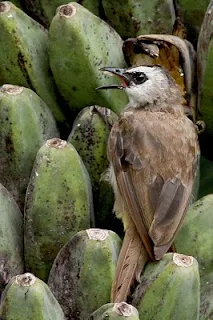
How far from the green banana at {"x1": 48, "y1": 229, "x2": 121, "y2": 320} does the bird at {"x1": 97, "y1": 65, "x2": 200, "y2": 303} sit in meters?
0.03

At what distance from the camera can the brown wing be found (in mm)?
2406

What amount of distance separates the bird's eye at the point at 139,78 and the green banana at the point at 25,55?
266 millimetres

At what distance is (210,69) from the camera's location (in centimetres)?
253

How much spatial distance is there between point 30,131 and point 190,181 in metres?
0.48

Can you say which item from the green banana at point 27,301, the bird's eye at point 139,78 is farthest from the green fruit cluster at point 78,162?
the bird's eye at point 139,78

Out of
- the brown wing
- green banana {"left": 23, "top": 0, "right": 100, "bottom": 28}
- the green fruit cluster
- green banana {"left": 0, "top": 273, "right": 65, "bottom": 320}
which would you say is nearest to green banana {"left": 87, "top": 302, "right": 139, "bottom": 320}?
the green fruit cluster

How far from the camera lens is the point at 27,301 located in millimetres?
1924

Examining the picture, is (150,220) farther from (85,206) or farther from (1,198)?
(1,198)

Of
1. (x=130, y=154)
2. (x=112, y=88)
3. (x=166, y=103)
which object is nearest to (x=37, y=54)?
(x=112, y=88)

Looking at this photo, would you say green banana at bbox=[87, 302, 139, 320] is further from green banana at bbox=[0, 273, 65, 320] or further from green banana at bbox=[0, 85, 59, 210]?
green banana at bbox=[0, 85, 59, 210]

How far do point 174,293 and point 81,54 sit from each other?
0.72 metres

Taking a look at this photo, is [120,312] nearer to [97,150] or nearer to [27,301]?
[27,301]

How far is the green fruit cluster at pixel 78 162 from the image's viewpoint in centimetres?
207

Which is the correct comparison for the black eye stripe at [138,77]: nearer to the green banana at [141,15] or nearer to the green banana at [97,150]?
the green banana at [141,15]
